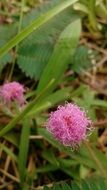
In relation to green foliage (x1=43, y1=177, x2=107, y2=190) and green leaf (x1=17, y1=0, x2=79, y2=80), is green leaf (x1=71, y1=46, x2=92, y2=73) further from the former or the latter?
green foliage (x1=43, y1=177, x2=107, y2=190)

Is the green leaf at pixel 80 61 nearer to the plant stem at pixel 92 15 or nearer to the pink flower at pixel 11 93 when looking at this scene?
the plant stem at pixel 92 15

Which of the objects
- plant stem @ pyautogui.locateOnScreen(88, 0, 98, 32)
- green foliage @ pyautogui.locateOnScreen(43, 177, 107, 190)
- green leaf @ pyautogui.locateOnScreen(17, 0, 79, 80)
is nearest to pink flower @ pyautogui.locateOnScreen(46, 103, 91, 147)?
green foliage @ pyautogui.locateOnScreen(43, 177, 107, 190)

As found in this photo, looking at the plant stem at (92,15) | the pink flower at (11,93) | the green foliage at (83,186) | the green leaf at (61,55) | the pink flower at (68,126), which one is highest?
the plant stem at (92,15)

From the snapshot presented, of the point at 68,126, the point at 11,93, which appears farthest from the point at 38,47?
the point at 68,126

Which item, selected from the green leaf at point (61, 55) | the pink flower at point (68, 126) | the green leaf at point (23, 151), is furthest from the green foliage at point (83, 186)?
the green leaf at point (61, 55)

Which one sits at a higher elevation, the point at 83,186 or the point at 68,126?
the point at 68,126

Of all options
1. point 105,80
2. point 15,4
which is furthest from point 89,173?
point 15,4

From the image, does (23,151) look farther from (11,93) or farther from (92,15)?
(92,15)
